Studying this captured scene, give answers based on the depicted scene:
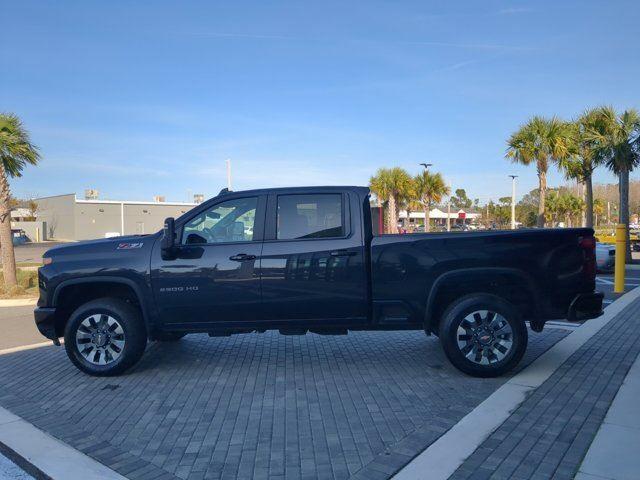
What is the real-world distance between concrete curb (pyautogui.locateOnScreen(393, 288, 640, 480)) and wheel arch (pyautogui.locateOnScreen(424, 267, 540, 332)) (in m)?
0.73

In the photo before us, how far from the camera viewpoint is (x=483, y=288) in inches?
237

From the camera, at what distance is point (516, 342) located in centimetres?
571

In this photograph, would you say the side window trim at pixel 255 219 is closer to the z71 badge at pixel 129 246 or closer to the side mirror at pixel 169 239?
the side mirror at pixel 169 239

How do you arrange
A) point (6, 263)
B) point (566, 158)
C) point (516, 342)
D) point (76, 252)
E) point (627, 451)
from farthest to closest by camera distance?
point (566, 158), point (6, 263), point (76, 252), point (516, 342), point (627, 451)

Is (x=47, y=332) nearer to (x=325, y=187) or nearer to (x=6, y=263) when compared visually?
(x=325, y=187)

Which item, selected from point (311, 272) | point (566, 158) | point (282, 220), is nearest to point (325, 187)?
point (282, 220)

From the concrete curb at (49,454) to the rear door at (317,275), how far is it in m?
2.34

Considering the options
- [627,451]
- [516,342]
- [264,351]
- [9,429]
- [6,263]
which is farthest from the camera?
[6,263]

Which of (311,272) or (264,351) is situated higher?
(311,272)

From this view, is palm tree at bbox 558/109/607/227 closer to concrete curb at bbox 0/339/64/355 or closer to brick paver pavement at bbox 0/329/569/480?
brick paver pavement at bbox 0/329/569/480

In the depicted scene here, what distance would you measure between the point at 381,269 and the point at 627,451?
2.73m

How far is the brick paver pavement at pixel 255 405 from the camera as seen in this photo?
395 cm

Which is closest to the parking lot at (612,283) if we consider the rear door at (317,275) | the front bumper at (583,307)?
the front bumper at (583,307)

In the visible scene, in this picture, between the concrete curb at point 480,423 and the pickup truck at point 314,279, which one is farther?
the pickup truck at point 314,279
